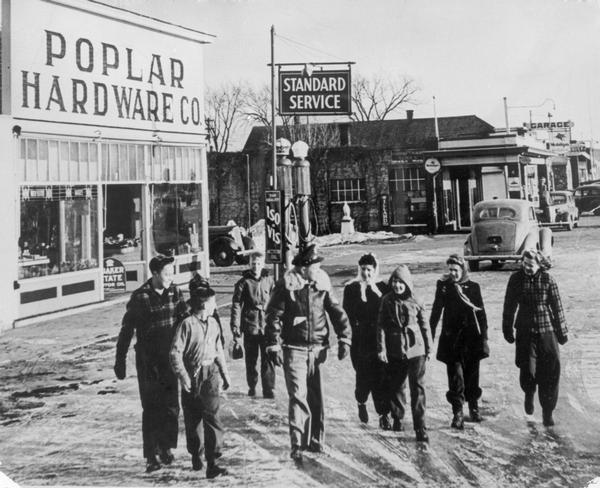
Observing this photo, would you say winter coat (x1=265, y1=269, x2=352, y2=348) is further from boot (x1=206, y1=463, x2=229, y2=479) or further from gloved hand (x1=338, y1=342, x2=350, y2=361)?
boot (x1=206, y1=463, x2=229, y2=479)

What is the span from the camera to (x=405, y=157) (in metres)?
4.57

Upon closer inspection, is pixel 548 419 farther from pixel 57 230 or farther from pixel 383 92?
pixel 57 230

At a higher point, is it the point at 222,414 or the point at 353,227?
the point at 353,227

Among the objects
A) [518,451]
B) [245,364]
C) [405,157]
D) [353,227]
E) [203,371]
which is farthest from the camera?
[405,157]

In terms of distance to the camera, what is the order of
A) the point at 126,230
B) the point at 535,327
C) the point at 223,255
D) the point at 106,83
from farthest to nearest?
1. the point at 126,230
2. the point at 106,83
3. the point at 223,255
4. the point at 535,327

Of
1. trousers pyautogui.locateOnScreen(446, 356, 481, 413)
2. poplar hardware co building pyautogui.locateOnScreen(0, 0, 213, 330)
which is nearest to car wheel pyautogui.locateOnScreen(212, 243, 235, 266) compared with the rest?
poplar hardware co building pyautogui.locateOnScreen(0, 0, 213, 330)

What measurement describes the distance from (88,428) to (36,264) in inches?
53.3

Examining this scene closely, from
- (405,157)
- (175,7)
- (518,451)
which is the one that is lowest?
(518,451)

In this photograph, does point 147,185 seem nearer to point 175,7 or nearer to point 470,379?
point 175,7

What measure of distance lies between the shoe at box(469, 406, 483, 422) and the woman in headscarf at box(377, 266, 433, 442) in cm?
28

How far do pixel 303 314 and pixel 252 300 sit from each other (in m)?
0.46

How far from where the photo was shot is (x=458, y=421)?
3.02m

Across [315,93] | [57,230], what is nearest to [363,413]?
[315,93]

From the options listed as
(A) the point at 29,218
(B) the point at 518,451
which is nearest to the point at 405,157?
(B) the point at 518,451
